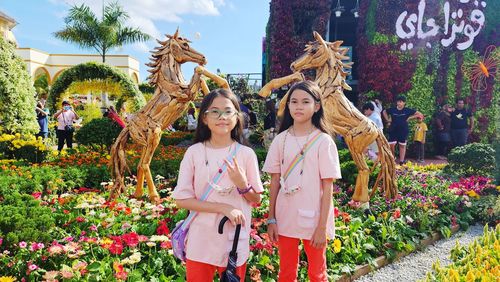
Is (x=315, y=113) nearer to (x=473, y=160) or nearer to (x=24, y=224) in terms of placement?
(x=24, y=224)

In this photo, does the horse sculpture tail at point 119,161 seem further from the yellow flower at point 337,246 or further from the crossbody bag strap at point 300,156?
the crossbody bag strap at point 300,156

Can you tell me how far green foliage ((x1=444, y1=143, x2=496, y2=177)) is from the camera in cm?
804

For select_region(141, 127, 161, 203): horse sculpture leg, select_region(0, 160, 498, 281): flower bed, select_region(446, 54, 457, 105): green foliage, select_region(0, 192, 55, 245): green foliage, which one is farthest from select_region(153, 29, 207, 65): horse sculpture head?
select_region(446, 54, 457, 105): green foliage

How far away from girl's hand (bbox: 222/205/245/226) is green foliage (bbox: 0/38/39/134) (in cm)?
884

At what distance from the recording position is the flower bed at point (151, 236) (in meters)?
2.84

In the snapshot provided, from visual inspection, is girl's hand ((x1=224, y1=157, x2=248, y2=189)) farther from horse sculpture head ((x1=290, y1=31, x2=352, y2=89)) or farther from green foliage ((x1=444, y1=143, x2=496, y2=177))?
green foliage ((x1=444, y1=143, x2=496, y2=177))

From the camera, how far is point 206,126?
2309mm

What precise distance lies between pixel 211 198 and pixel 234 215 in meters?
0.20

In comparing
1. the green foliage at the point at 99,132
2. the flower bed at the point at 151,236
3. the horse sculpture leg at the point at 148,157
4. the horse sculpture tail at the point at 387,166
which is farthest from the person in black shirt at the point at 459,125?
the horse sculpture leg at the point at 148,157

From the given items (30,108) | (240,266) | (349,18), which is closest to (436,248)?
(240,266)

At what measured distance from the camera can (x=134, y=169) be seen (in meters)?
7.23

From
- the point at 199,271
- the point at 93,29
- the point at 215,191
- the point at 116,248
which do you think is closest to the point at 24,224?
the point at 116,248

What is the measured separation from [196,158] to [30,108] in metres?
9.01

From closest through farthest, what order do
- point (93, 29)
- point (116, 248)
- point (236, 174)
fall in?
point (236, 174) → point (116, 248) → point (93, 29)
